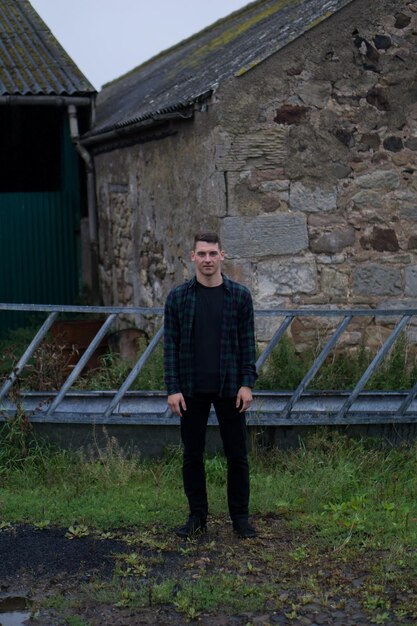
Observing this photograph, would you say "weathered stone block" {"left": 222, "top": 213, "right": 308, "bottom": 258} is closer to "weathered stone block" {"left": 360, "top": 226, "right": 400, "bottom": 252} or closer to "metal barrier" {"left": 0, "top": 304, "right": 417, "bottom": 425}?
"weathered stone block" {"left": 360, "top": 226, "right": 400, "bottom": 252}

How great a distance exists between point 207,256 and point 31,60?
Answer: 8.01m

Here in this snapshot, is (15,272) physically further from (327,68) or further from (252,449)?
(252,449)

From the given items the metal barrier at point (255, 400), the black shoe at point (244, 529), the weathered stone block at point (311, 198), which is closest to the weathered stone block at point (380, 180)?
the weathered stone block at point (311, 198)

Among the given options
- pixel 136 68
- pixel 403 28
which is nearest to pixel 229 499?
pixel 403 28

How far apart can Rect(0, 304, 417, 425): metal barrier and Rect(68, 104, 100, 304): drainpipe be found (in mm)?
5174

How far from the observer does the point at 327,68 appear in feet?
28.1

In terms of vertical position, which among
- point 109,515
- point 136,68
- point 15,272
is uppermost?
point 136,68

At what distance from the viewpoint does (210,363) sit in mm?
5492

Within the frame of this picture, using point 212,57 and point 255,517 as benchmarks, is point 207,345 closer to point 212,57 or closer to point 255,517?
point 255,517

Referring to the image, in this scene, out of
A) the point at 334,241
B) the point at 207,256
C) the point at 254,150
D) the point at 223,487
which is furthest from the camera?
the point at 334,241

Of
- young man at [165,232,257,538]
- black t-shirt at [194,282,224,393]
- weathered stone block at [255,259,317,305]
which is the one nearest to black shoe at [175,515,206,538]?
young man at [165,232,257,538]

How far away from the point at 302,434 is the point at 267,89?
3089mm

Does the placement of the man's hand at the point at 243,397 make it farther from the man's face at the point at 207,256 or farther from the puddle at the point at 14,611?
the puddle at the point at 14,611

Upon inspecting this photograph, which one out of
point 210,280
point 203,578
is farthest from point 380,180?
point 203,578
